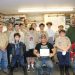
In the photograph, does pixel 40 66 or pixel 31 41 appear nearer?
pixel 40 66

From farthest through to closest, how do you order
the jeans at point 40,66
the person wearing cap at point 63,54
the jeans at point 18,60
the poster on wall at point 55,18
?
the poster on wall at point 55,18 → the jeans at point 18,60 → the person wearing cap at point 63,54 → the jeans at point 40,66

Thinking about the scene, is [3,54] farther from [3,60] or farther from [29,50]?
[29,50]

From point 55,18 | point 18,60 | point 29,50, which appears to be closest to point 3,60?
point 18,60

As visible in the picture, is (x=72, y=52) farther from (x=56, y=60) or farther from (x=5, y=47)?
(x=5, y=47)

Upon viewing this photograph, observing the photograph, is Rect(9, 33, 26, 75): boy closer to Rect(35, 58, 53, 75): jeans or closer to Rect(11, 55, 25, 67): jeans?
Rect(11, 55, 25, 67): jeans

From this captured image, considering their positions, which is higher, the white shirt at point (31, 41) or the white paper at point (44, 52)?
the white shirt at point (31, 41)

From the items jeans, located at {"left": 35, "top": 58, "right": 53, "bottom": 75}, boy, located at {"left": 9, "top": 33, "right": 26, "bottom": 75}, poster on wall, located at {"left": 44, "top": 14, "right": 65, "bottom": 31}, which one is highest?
poster on wall, located at {"left": 44, "top": 14, "right": 65, "bottom": 31}

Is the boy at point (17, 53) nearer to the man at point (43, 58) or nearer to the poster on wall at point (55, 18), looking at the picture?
the man at point (43, 58)

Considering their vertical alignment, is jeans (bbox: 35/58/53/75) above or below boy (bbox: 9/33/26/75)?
below

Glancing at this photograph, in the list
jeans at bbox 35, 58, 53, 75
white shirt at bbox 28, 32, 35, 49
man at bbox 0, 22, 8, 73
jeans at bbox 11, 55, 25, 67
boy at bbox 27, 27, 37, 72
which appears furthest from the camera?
white shirt at bbox 28, 32, 35, 49

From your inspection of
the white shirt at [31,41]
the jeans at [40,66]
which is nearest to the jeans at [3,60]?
the white shirt at [31,41]

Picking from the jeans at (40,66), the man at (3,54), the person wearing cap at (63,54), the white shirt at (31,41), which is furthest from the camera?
the white shirt at (31,41)

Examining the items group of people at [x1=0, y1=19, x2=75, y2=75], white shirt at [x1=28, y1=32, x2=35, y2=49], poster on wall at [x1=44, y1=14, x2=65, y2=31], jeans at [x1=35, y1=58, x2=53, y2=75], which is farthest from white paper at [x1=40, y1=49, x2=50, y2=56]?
poster on wall at [x1=44, y1=14, x2=65, y2=31]

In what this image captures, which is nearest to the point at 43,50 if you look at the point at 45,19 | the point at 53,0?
the point at 53,0
